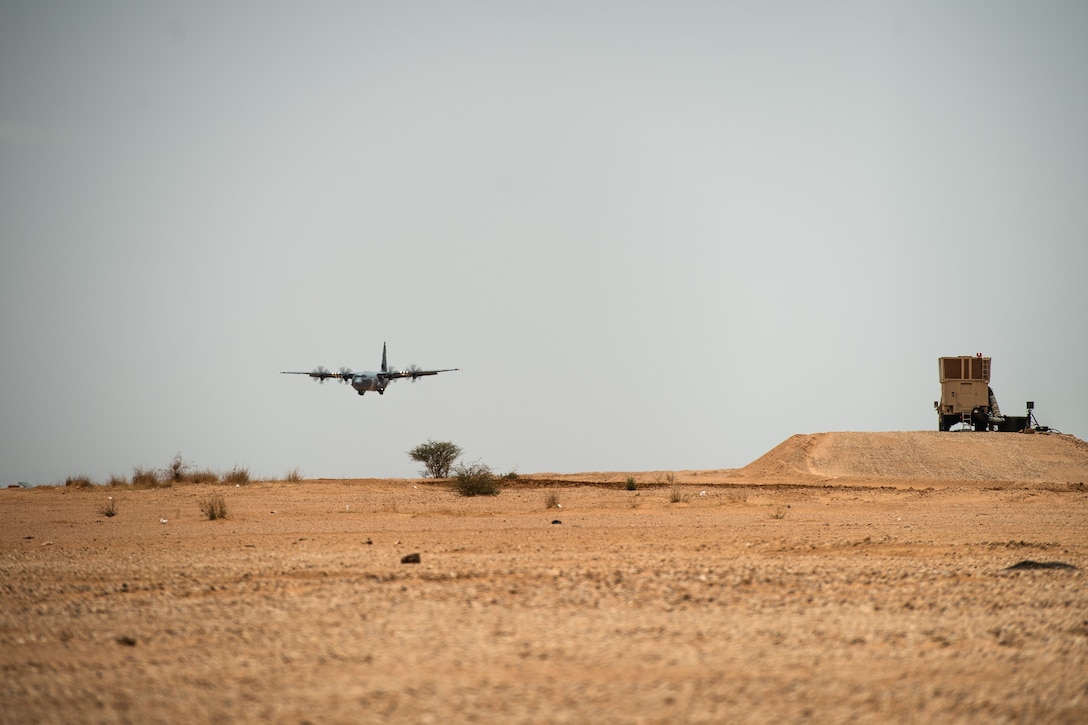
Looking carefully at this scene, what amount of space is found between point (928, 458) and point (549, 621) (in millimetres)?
31103

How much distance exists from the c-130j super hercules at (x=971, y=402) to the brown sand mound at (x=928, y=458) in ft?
6.98

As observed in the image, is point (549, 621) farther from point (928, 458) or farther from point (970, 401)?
point (970, 401)

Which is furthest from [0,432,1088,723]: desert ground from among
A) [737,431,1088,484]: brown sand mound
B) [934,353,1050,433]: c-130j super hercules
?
[934,353,1050,433]: c-130j super hercules

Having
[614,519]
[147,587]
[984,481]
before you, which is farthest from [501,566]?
[984,481]

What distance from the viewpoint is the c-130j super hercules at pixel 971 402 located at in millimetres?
42062

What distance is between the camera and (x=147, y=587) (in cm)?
1073

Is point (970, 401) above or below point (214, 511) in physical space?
above

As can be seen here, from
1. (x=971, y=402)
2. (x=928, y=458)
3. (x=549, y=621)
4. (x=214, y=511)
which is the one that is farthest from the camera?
(x=971, y=402)

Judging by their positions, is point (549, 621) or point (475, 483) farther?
point (475, 483)

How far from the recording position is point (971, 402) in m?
42.3

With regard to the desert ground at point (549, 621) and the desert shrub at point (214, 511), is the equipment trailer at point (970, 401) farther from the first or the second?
the desert shrub at point (214, 511)

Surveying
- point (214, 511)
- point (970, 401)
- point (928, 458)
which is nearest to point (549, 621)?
point (214, 511)

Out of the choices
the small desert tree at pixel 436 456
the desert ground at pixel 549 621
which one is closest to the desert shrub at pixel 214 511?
the desert ground at pixel 549 621

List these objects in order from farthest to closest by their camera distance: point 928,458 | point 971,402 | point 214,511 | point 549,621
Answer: point 971,402 → point 928,458 → point 214,511 → point 549,621
